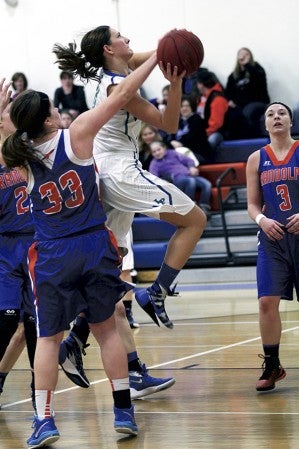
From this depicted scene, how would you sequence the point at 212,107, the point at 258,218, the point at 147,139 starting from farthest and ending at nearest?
the point at 212,107, the point at 147,139, the point at 258,218

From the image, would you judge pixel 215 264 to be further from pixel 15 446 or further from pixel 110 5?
pixel 15 446

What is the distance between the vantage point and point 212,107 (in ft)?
41.1

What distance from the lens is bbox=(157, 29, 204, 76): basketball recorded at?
4332 millimetres

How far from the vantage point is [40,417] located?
4250 mm

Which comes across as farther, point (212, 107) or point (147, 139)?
point (212, 107)

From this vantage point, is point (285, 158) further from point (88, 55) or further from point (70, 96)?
point (70, 96)

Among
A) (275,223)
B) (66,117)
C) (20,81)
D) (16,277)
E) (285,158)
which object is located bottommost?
(66,117)

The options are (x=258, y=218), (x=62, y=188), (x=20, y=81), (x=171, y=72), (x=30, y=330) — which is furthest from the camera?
(x=20, y=81)

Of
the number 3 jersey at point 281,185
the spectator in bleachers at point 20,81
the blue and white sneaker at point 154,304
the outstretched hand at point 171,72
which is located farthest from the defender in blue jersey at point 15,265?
the spectator in bleachers at point 20,81

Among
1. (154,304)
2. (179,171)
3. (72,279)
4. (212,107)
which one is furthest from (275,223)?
(212,107)

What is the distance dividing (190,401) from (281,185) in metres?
1.18

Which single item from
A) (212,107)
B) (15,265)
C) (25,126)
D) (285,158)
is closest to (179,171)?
(212,107)

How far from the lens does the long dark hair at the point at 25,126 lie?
429cm

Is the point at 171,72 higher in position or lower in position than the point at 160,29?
higher
